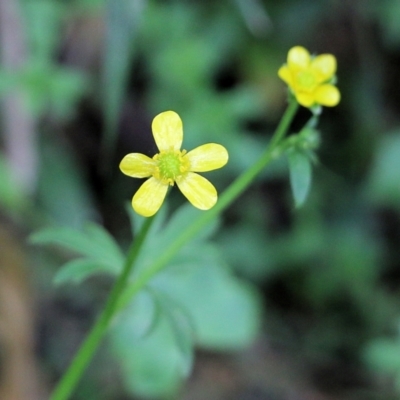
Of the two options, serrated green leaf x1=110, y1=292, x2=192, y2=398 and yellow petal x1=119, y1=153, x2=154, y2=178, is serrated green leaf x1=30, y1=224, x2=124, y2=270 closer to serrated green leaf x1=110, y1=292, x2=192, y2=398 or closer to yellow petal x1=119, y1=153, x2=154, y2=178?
yellow petal x1=119, y1=153, x2=154, y2=178

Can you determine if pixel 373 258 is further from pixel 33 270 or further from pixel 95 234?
pixel 95 234

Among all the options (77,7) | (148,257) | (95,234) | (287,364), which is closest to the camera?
(95,234)

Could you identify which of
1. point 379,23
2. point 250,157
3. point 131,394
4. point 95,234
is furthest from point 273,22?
point 95,234

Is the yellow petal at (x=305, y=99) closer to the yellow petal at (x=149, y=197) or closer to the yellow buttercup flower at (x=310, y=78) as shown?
the yellow buttercup flower at (x=310, y=78)

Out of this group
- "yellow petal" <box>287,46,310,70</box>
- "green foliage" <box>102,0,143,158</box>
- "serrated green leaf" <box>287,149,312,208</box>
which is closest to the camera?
"serrated green leaf" <box>287,149,312,208</box>

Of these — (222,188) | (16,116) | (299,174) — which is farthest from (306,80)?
(16,116)

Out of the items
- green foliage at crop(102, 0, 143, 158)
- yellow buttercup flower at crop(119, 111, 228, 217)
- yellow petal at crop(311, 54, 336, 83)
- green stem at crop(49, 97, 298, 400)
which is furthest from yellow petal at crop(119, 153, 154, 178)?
green foliage at crop(102, 0, 143, 158)

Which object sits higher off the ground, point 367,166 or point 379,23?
point 379,23
